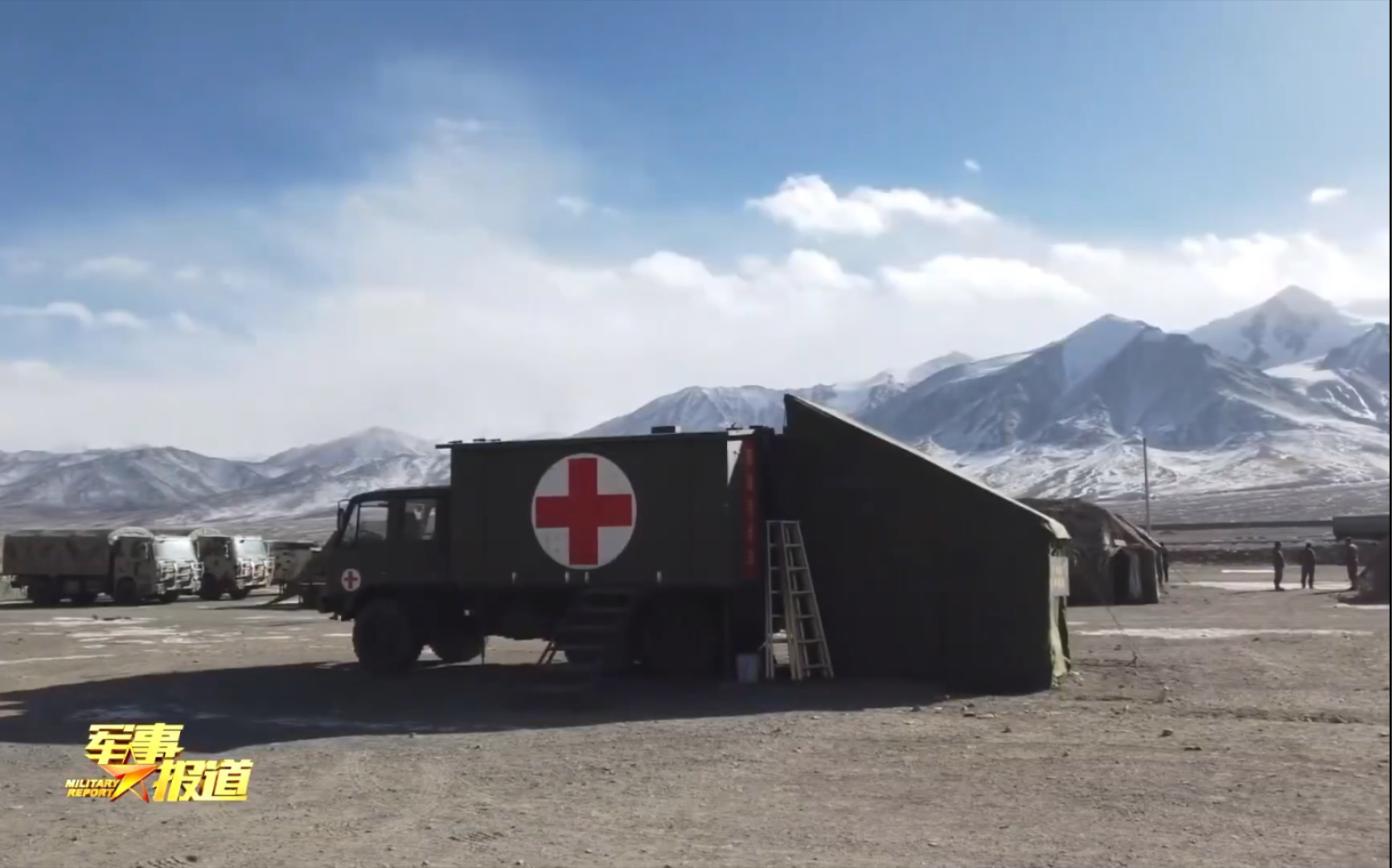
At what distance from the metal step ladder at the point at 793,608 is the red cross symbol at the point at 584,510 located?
194 centimetres

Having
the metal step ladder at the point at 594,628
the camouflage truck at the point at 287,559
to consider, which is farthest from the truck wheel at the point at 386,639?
the camouflage truck at the point at 287,559

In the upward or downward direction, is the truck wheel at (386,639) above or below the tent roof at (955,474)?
below

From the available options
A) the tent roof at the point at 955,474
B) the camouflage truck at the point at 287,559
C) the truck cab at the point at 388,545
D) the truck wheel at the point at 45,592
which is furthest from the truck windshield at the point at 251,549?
the tent roof at the point at 955,474

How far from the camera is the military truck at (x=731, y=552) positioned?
50.0 ft

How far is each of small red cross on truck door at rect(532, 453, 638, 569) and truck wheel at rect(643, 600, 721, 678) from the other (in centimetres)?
109

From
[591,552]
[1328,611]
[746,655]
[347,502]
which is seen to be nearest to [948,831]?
[746,655]

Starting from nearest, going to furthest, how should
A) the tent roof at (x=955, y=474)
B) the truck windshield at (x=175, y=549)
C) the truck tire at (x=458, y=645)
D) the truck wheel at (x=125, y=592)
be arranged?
the tent roof at (x=955, y=474)
the truck tire at (x=458, y=645)
the truck wheel at (x=125, y=592)
the truck windshield at (x=175, y=549)

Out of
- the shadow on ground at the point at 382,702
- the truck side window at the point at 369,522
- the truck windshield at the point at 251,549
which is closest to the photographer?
the shadow on ground at the point at 382,702

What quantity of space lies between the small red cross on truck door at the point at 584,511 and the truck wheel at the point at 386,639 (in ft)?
8.54

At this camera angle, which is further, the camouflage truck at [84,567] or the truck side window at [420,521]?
the camouflage truck at [84,567]

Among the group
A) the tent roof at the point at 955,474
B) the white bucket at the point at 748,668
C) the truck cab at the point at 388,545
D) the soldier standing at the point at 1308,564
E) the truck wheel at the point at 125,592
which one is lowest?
the truck wheel at the point at 125,592

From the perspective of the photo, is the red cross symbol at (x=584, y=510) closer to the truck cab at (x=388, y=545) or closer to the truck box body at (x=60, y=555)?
the truck cab at (x=388, y=545)

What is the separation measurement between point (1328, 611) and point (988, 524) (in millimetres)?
18007

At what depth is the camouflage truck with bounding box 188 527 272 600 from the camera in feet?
142
